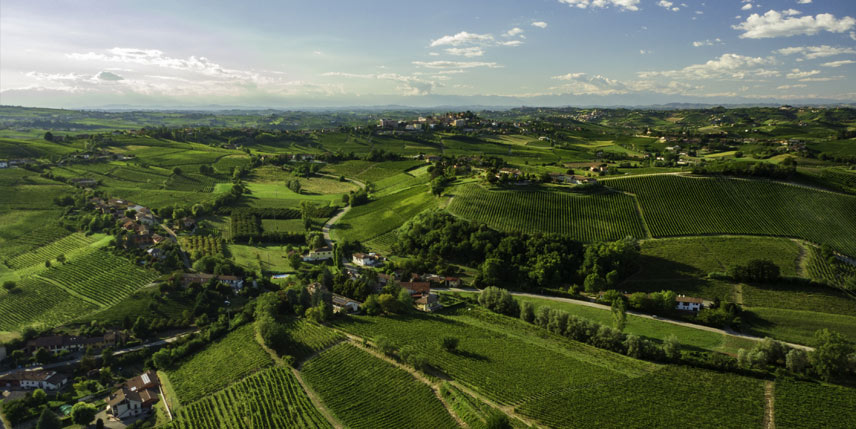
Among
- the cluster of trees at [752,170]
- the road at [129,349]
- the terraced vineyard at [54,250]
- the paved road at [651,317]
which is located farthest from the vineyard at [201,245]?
the cluster of trees at [752,170]

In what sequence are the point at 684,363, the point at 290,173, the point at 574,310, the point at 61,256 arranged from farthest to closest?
the point at 290,173 < the point at 61,256 < the point at 574,310 < the point at 684,363

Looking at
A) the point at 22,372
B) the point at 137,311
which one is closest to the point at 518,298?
the point at 137,311

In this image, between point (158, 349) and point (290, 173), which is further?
point (290, 173)

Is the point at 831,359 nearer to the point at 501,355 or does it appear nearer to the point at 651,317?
the point at 651,317

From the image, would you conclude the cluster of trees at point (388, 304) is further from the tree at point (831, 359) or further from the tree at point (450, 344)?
the tree at point (831, 359)

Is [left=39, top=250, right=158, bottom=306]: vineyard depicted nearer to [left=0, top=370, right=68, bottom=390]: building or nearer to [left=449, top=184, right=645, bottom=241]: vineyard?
[left=0, top=370, right=68, bottom=390]: building

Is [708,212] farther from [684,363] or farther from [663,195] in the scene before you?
[684,363]
